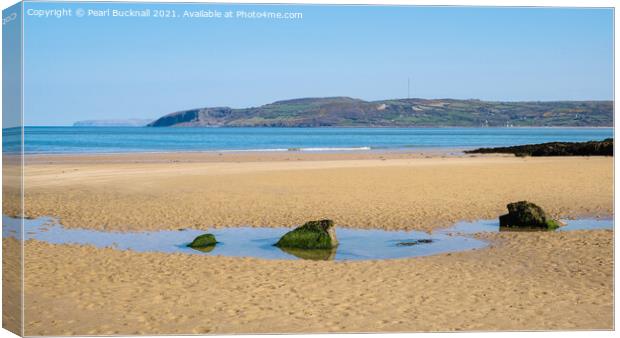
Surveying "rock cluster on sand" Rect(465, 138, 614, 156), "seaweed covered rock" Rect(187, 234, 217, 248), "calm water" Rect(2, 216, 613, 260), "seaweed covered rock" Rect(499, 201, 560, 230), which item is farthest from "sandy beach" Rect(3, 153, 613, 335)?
"rock cluster on sand" Rect(465, 138, 614, 156)

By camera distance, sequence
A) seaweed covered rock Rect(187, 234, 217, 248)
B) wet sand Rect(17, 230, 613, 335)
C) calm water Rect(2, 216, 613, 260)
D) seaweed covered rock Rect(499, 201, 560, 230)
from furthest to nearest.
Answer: seaweed covered rock Rect(499, 201, 560, 230) → seaweed covered rock Rect(187, 234, 217, 248) → calm water Rect(2, 216, 613, 260) → wet sand Rect(17, 230, 613, 335)

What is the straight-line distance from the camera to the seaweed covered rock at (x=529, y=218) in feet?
50.3

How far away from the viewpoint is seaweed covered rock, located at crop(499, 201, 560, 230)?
1534 centimetres

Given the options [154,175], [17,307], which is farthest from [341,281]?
[154,175]

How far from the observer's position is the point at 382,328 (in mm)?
8055

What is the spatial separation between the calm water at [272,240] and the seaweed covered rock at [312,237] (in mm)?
188

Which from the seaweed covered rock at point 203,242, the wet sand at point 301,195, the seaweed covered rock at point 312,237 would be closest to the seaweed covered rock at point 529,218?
the wet sand at point 301,195

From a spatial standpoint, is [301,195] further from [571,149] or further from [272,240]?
[571,149]

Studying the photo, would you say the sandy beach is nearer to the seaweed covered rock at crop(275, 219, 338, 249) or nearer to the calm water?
the calm water

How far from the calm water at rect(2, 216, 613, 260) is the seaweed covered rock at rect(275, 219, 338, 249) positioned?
188mm

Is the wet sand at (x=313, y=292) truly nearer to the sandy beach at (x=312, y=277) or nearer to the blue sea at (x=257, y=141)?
the sandy beach at (x=312, y=277)

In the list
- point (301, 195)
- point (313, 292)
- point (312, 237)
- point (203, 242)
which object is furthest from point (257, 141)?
point (313, 292)

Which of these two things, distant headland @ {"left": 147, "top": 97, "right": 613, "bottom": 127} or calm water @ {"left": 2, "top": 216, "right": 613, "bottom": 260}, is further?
distant headland @ {"left": 147, "top": 97, "right": 613, "bottom": 127}

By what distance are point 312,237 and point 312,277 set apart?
9.36 feet
